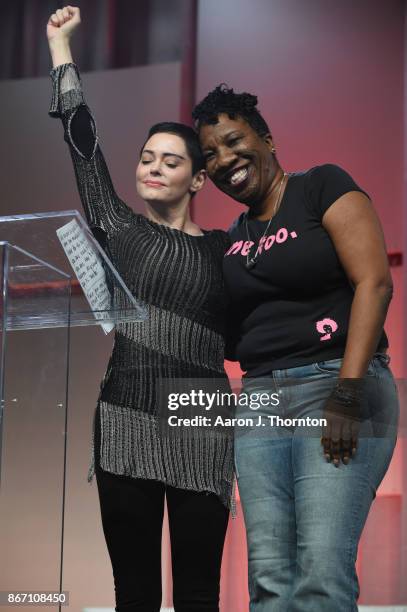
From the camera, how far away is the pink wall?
2.82m

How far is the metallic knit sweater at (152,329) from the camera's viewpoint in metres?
1.74

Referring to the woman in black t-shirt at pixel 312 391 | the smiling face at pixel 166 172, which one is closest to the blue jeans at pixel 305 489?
the woman in black t-shirt at pixel 312 391

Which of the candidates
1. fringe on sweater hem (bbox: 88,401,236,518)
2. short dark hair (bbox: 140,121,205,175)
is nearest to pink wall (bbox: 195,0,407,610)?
short dark hair (bbox: 140,121,205,175)

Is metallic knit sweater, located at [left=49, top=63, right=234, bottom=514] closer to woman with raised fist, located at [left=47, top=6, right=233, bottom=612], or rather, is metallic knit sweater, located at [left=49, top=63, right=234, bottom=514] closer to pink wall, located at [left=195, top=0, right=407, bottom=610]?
woman with raised fist, located at [left=47, top=6, right=233, bottom=612]

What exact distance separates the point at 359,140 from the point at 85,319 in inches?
57.8

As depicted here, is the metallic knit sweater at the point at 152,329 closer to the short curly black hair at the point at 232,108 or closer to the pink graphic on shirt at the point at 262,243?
the pink graphic on shirt at the point at 262,243

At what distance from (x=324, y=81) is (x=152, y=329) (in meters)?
1.46

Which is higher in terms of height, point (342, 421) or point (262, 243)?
point (262, 243)

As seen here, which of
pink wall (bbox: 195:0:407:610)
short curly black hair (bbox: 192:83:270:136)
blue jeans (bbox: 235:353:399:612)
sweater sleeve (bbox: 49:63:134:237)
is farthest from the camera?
pink wall (bbox: 195:0:407:610)

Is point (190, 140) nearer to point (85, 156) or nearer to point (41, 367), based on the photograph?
point (85, 156)

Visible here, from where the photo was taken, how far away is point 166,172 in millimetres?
1921

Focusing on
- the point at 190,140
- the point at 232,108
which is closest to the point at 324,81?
the point at 190,140

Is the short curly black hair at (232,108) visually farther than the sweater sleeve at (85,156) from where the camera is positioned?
No
